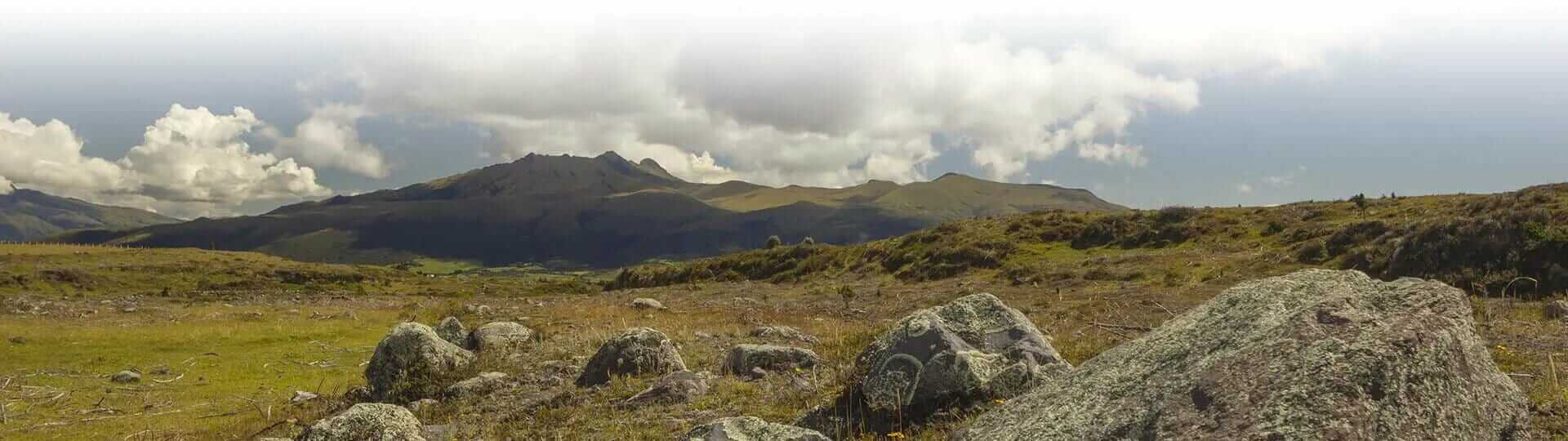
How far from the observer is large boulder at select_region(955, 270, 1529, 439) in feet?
14.5

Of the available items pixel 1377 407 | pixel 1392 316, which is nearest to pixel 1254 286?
pixel 1392 316

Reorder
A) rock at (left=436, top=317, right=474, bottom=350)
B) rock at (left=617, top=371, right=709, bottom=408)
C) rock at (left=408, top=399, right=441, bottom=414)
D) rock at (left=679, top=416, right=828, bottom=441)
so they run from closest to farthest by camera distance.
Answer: rock at (left=679, top=416, right=828, bottom=441) < rock at (left=617, top=371, right=709, bottom=408) < rock at (left=408, top=399, right=441, bottom=414) < rock at (left=436, top=317, right=474, bottom=350)

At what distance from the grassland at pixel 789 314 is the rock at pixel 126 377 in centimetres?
27

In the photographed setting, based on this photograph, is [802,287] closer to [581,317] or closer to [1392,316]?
[581,317]

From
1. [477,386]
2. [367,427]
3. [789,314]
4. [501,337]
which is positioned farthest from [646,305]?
[367,427]

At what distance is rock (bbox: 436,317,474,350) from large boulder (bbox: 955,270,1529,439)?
62.6 feet

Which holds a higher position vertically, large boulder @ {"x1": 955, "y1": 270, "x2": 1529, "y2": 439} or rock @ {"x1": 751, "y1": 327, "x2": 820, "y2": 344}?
large boulder @ {"x1": 955, "y1": 270, "x2": 1529, "y2": 439}

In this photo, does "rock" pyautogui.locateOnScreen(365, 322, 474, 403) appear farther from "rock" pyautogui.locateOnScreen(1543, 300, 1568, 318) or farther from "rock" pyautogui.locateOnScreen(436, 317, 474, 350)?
"rock" pyautogui.locateOnScreen(1543, 300, 1568, 318)

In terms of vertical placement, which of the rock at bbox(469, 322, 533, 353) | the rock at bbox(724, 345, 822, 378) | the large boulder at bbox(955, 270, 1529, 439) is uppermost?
the large boulder at bbox(955, 270, 1529, 439)

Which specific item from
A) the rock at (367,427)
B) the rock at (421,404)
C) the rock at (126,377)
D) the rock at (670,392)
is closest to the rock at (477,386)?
the rock at (421,404)

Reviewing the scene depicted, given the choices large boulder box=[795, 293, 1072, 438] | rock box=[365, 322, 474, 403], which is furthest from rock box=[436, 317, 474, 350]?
large boulder box=[795, 293, 1072, 438]

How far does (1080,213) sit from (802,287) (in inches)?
945

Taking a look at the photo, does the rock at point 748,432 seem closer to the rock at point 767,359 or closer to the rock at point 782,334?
the rock at point 767,359

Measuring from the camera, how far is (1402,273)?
86.2 feet
